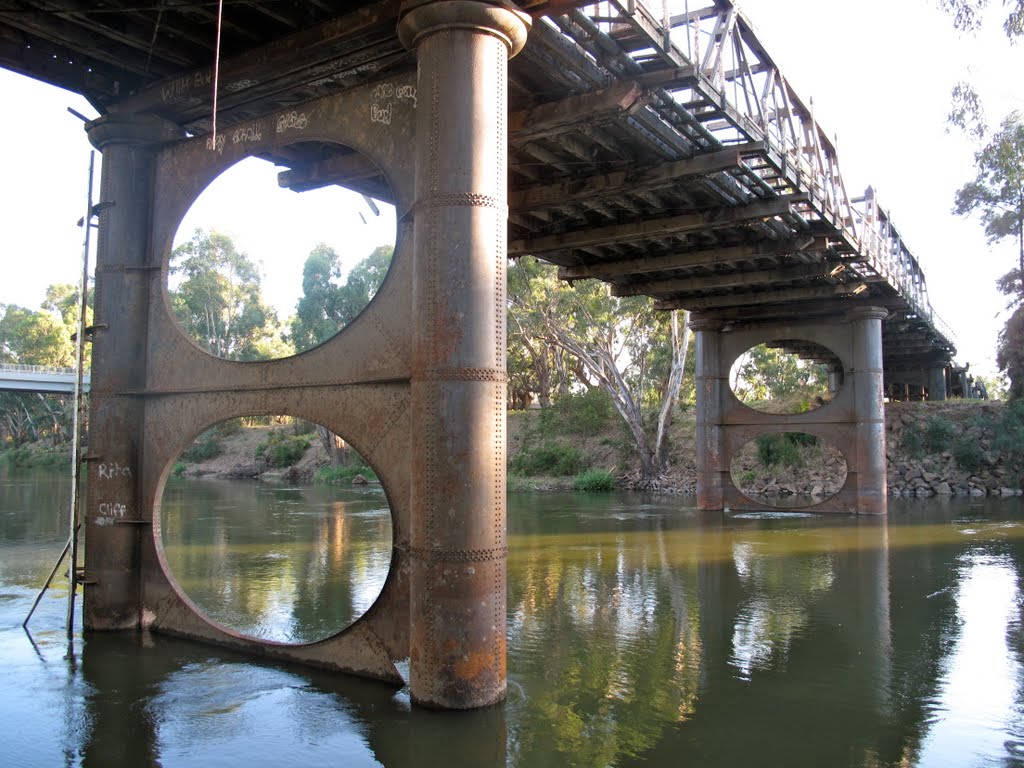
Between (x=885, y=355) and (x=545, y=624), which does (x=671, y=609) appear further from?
(x=885, y=355)

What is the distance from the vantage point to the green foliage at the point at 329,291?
52438mm

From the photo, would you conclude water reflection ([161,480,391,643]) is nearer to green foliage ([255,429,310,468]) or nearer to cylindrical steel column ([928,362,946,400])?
green foliage ([255,429,310,468])

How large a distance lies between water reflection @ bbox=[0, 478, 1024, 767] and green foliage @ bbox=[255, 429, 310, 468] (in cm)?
4110

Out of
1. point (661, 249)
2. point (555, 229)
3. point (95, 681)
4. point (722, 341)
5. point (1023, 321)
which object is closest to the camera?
point (95, 681)

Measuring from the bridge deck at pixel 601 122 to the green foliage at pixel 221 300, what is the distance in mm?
47413

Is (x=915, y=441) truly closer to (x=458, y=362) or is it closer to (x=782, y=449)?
(x=782, y=449)

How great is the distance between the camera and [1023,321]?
3619 cm

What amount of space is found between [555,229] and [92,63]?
9.92 m

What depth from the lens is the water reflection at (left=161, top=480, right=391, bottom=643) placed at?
36.8ft

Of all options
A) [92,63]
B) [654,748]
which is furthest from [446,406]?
[92,63]

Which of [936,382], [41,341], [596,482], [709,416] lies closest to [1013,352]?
[936,382]

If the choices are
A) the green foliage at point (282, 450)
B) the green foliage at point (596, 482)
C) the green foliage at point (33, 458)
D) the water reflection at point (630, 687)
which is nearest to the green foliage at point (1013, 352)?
the green foliage at point (596, 482)

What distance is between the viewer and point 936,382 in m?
43.5

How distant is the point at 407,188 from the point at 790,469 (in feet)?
98.5
